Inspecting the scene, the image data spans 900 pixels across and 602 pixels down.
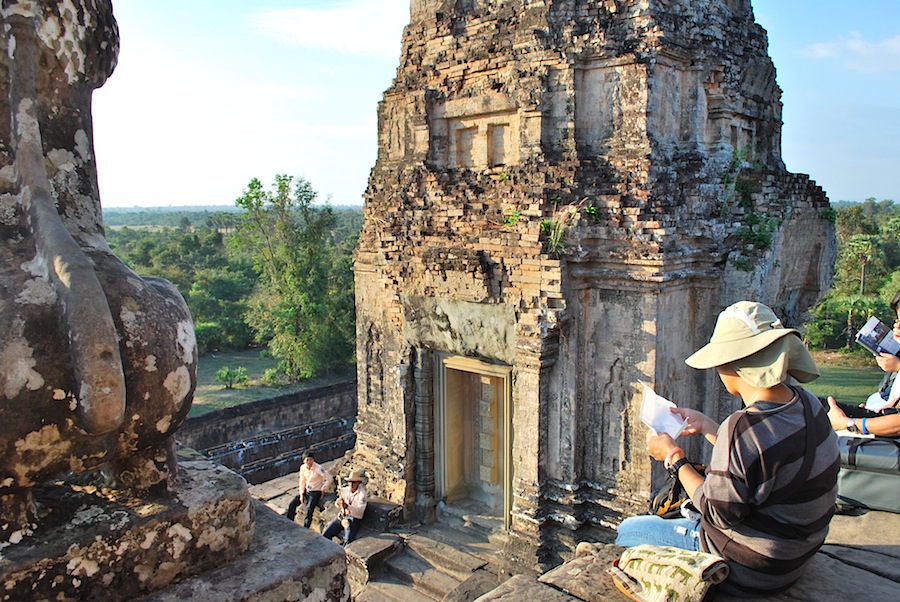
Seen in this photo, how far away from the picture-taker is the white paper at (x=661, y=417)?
322 cm

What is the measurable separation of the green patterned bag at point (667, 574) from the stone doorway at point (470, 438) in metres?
6.61

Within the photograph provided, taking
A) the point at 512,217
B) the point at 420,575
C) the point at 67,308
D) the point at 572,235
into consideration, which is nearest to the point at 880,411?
the point at 572,235

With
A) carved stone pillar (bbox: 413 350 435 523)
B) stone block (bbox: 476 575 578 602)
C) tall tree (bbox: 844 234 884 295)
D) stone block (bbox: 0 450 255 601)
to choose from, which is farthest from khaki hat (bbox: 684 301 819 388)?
tall tree (bbox: 844 234 884 295)

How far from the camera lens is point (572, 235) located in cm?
827

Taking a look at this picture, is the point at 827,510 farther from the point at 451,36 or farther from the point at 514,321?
the point at 451,36

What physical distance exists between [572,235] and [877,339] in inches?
155

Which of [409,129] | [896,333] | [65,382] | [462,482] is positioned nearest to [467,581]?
[462,482]

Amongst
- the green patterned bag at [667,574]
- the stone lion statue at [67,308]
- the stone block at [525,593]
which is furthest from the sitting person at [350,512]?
the stone lion statue at [67,308]

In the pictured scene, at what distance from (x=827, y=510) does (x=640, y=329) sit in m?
5.56

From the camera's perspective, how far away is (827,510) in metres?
2.66

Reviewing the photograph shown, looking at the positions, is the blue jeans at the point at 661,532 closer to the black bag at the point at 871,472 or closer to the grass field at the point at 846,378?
the black bag at the point at 871,472

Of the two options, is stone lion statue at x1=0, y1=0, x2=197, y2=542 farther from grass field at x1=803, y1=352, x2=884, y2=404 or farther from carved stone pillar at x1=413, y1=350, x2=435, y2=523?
grass field at x1=803, y1=352, x2=884, y2=404

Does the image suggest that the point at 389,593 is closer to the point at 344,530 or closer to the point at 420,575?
the point at 420,575

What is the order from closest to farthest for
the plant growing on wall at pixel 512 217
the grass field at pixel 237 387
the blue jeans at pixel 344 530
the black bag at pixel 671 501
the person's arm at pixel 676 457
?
1. the person's arm at pixel 676 457
2. the black bag at pixel 671 501
3. the plant growing on wall at pixel 512 217
4. the blue jeans at pixel 344 530
5. the grass field at pixel 237 387
